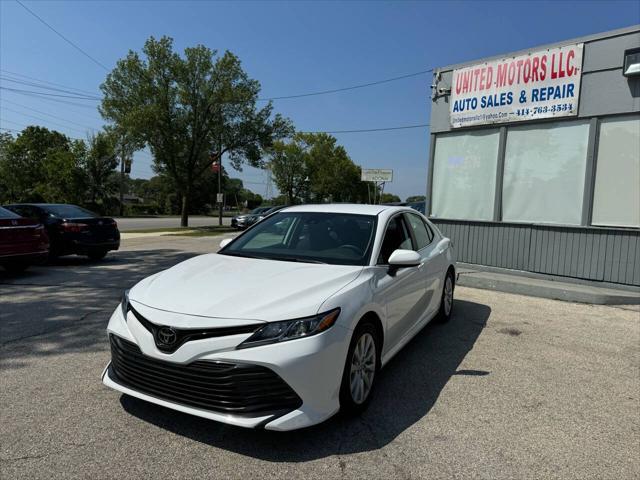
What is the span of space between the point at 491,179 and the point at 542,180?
107 cm

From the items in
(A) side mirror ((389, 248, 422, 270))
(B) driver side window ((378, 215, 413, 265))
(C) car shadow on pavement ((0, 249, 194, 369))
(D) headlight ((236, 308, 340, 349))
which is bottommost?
(C) car shadow on pavement ((0, 249, 194, 369))

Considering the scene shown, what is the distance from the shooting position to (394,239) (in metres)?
4.26

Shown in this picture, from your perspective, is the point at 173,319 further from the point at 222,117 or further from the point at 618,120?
the point at 222,117

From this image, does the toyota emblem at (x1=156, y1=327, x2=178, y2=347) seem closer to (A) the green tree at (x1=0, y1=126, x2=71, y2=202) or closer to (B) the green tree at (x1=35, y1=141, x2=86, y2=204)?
(B) the green tree at (x1=35, y1=141, x2=86, y2=204)

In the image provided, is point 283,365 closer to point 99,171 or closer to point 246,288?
point 246,288

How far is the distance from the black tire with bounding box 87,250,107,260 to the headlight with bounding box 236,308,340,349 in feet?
32.3

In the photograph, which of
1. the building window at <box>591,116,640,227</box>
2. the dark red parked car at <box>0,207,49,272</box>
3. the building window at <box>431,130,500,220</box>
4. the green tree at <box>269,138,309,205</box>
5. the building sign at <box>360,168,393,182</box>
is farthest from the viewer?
the green tree at <box>269,138,309,205</box>

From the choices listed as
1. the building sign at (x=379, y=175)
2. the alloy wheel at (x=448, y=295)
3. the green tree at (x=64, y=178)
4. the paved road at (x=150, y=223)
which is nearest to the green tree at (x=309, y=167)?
the paved road at (x=150, y=223)

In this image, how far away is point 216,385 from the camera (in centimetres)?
266

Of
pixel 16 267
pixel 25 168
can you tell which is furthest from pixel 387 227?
pixel 25 168

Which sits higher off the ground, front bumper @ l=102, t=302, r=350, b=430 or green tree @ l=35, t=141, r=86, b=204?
green tree @ l=35, t=141, r=86, b=204

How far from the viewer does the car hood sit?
9.23 ft

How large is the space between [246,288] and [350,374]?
0.90 meters

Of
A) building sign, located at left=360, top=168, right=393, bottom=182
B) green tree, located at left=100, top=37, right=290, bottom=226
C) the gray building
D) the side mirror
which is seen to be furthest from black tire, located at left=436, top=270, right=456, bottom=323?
green tree, located at left=100, top=37, right=290, bottom=226
